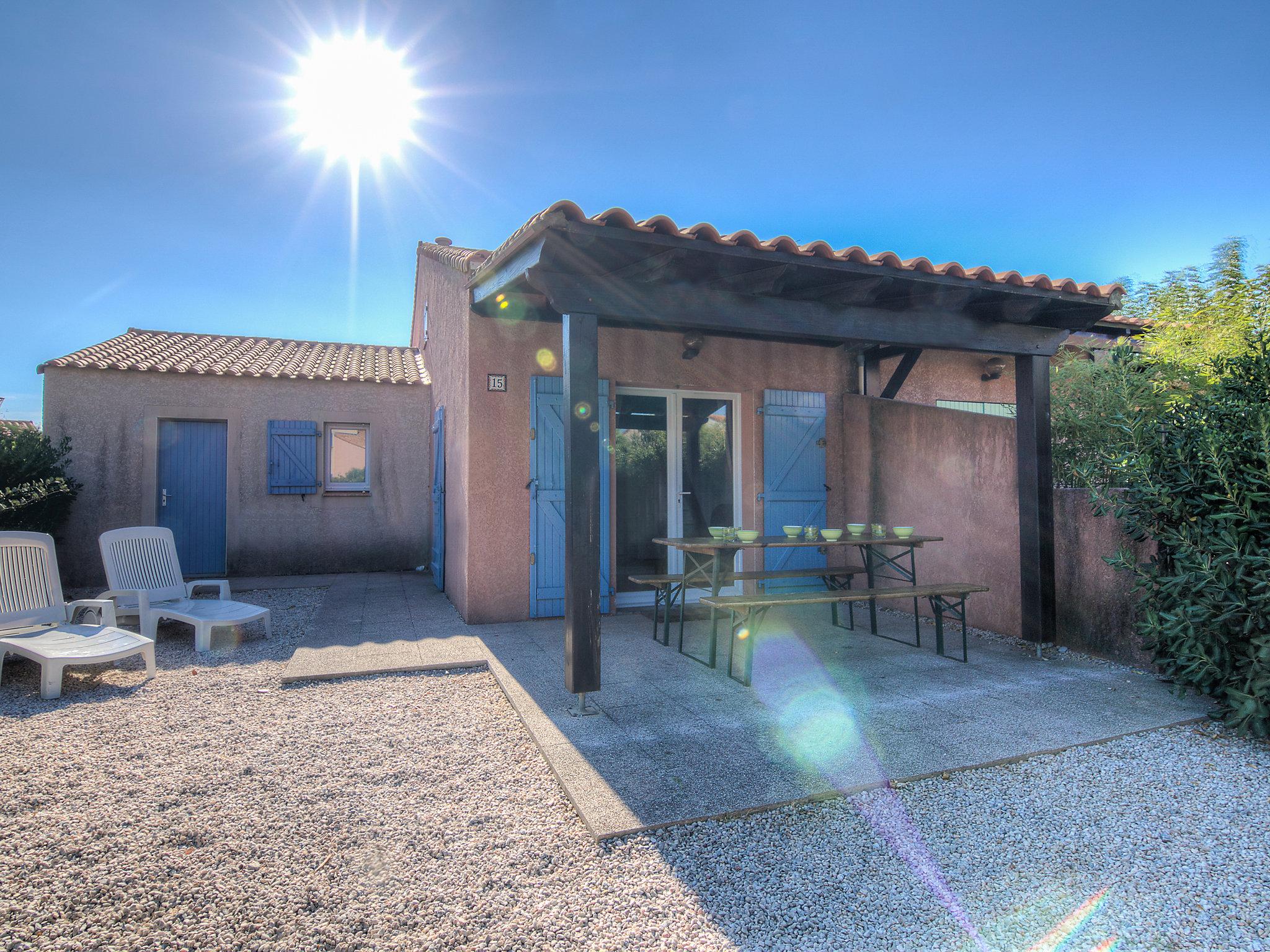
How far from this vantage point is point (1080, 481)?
4922 millimetres

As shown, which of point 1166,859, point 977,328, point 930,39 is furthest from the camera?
point 930,39

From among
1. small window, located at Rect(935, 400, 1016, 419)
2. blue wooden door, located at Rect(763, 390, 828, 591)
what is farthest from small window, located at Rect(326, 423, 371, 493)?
small window, located at Rect(935, 400, 1016, 419)

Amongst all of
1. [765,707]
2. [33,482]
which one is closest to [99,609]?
[33,482]

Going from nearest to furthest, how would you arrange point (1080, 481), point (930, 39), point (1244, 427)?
point (1244, 427), point (1080, 481), point (930, 39)

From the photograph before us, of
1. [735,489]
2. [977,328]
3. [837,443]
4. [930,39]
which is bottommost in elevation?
[735,489]

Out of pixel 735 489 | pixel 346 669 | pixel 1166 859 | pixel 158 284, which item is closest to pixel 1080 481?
pixel 735 489

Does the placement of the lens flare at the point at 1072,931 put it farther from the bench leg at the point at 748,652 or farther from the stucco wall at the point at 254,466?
the stucco wall at the point at 254,466

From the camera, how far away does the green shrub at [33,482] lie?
7.15m

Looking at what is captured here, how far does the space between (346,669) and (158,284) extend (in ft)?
44.0

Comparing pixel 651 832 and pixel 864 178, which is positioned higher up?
pixel 864 178

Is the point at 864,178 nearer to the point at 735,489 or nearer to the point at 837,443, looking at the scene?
the point at 837,443

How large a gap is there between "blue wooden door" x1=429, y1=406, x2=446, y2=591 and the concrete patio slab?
6.45ft

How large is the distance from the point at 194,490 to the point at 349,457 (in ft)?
6.51

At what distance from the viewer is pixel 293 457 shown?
9000 millimetres
